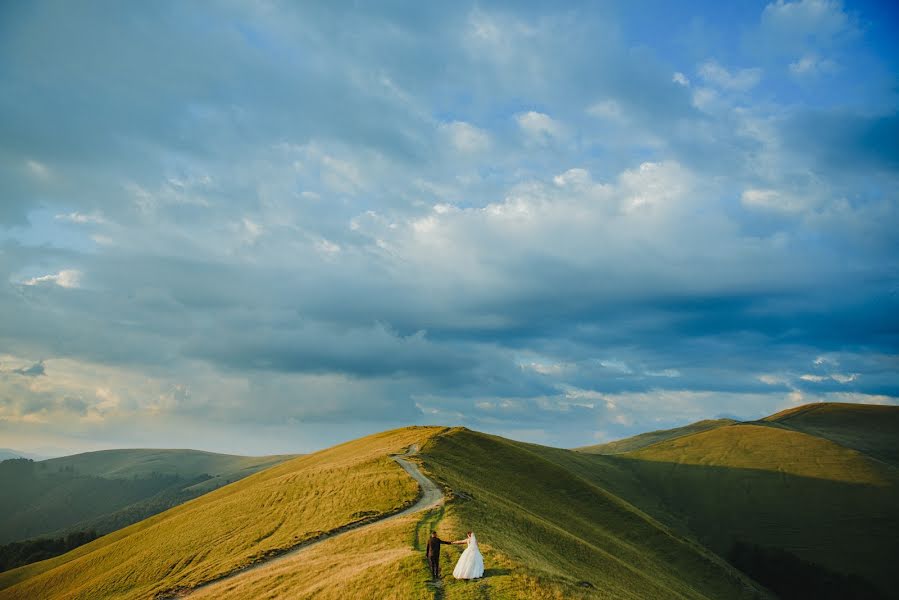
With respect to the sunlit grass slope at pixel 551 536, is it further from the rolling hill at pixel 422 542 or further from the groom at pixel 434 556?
the groom at pixel 434 556

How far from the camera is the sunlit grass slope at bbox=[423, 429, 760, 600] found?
102 ft

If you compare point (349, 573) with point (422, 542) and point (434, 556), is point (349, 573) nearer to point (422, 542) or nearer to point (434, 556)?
point (434, 556)

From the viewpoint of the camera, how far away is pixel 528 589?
1096 inches

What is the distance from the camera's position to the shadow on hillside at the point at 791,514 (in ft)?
385

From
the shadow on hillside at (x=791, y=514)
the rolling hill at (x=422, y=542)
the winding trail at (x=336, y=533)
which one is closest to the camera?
the rolling hill at (x=422, y=542)

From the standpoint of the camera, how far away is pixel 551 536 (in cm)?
5009

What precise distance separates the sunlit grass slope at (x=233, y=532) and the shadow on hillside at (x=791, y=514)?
10704 cm

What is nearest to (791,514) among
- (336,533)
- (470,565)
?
(336,533)

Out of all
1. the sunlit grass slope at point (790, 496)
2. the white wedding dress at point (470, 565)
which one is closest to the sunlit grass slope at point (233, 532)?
the white wedding dress at point (470, 565)

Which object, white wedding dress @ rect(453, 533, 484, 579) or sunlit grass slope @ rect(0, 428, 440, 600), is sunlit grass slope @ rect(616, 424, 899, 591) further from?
white wedding dress @ rect(453, 533, 484, 579)

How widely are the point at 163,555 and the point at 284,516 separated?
39.8 feet

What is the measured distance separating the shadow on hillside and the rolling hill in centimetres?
66

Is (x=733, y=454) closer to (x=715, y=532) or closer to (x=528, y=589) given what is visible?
(x=715, y=532)

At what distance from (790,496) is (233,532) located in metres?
154
